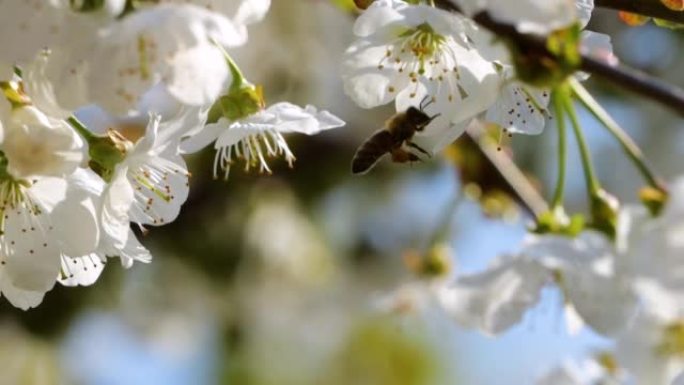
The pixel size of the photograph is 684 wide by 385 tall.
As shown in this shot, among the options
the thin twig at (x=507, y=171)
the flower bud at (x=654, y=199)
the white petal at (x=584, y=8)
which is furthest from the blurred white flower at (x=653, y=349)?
the white petal at (x=584, y=8)

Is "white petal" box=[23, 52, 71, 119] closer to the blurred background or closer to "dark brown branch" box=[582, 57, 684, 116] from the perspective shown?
"dark brown branch" box=[582, 57, 684, 116]

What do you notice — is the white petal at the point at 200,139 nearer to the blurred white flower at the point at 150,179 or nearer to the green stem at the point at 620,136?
the blurred white flower at the point at 150,179

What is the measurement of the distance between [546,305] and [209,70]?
699 mm

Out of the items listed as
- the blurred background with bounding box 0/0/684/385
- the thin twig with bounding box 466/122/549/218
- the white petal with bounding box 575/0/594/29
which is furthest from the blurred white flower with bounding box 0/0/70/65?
the blurred background with bounding box 0/0/684/385

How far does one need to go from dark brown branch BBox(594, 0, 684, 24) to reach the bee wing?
0.97 feet

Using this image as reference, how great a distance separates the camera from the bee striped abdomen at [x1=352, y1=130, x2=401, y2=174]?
4.69ft

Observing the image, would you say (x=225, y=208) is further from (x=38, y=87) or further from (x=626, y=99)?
(x=38, y=87)

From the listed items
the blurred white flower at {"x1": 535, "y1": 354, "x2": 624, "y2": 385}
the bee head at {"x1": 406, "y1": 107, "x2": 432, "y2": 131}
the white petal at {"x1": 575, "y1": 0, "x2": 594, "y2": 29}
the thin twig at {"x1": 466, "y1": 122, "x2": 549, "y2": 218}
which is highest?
the white petal at {"x1": 575, "y1": 0, "x2": 594, "y2": 29}

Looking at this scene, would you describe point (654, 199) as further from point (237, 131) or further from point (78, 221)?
point (78, 221)

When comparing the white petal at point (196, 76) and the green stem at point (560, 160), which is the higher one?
the white petal at point (196, 76)

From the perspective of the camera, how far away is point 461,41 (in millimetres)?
1275

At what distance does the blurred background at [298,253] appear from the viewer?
3.35 m

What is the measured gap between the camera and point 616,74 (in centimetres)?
97

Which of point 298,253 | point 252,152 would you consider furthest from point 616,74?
point 298,253
